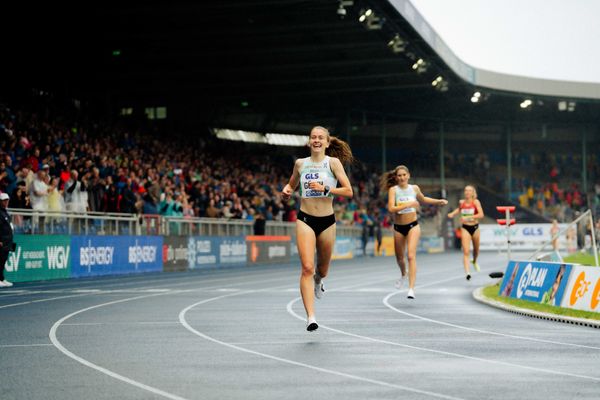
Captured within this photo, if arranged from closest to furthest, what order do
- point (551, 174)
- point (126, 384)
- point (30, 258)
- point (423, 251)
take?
point (126, 384) → point (30, 258) → point (423, 251) → point (551, 174)

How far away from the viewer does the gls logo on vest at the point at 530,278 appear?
55.3 ft

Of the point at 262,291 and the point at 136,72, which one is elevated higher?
the point at 136,72

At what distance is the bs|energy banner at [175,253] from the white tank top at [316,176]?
21.0 meters

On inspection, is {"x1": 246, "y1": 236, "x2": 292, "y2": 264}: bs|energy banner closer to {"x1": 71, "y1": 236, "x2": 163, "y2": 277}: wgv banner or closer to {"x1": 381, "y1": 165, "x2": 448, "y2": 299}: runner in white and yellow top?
{"x1": 71, "y1": 236, "x2": 163, "y2": 277}: wgv banner

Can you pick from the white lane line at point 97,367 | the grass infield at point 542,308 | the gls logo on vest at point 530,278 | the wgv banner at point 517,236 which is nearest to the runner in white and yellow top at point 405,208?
the grass infield at point 542,308

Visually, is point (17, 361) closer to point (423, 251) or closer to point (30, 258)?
point (30, 258)

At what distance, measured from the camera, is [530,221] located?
71062 millimetres

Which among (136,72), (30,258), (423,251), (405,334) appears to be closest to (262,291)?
(30,258)

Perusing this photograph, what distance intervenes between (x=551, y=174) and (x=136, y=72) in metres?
38.3

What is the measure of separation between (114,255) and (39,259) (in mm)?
4028

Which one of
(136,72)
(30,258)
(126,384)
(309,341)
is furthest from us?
(136,72)

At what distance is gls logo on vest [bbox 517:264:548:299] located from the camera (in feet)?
55.3

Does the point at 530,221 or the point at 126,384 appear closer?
the point at 126,384

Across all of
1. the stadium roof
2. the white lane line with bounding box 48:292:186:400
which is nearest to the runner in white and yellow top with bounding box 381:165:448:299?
the white lane line with bounding box 48:292:186:400
